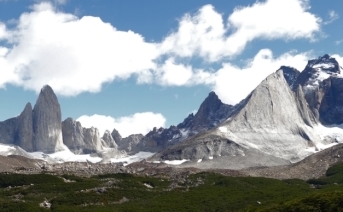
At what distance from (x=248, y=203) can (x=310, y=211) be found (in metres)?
37.9

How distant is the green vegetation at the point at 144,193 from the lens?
108188mm

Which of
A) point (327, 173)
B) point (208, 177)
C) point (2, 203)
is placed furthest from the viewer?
point (327, 173)

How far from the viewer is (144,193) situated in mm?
125375

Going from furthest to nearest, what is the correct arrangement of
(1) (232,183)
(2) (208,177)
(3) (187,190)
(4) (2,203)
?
(2) (208,177) < (1) (232,183) < (3) (187,190) < (4) (2,203)

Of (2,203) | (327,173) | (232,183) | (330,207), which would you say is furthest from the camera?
(327,173)

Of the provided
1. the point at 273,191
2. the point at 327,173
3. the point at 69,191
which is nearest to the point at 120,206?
the point at 69,191

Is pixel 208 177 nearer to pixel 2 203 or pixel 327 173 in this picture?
pixel 327 173

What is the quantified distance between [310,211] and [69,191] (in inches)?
2442

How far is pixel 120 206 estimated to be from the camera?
109562mm

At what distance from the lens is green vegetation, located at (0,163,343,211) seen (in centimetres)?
10819

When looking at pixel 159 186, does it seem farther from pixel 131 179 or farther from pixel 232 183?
pixel 232 183

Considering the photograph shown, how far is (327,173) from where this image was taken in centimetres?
18125

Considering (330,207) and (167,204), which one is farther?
(167,204)

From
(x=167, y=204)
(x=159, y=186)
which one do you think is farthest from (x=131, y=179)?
(x=167, y=204)
